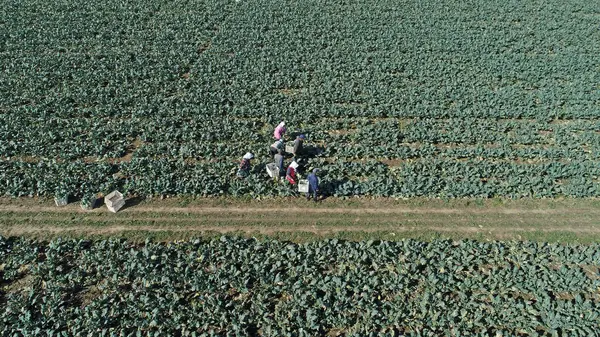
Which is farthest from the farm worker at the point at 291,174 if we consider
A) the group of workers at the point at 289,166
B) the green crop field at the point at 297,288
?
the green crop field at the point at 297,288

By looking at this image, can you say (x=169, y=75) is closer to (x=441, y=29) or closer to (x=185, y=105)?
(x=185, y=105)

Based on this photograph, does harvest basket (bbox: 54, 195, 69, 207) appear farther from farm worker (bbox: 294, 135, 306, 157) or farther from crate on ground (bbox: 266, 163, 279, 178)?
farm worker (bbox: 294, 135, 306, 157)

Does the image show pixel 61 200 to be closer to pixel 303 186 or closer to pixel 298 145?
pixel 303 186

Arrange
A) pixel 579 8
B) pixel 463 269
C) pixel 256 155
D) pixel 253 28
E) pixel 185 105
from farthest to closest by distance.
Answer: pixel 579 8
pixel 253 28
pixel 185 105
pixel 256 155
pixel 463 269

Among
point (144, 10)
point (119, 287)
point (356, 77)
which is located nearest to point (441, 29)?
point (356, 77)

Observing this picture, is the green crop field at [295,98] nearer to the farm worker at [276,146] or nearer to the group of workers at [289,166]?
the group of workers at [289,166]

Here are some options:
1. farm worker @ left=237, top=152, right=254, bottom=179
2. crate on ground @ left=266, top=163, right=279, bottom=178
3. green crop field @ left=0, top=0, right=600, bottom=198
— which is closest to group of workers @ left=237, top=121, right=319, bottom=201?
farm worker @ left=237, top=152, right=254, bottom=179
